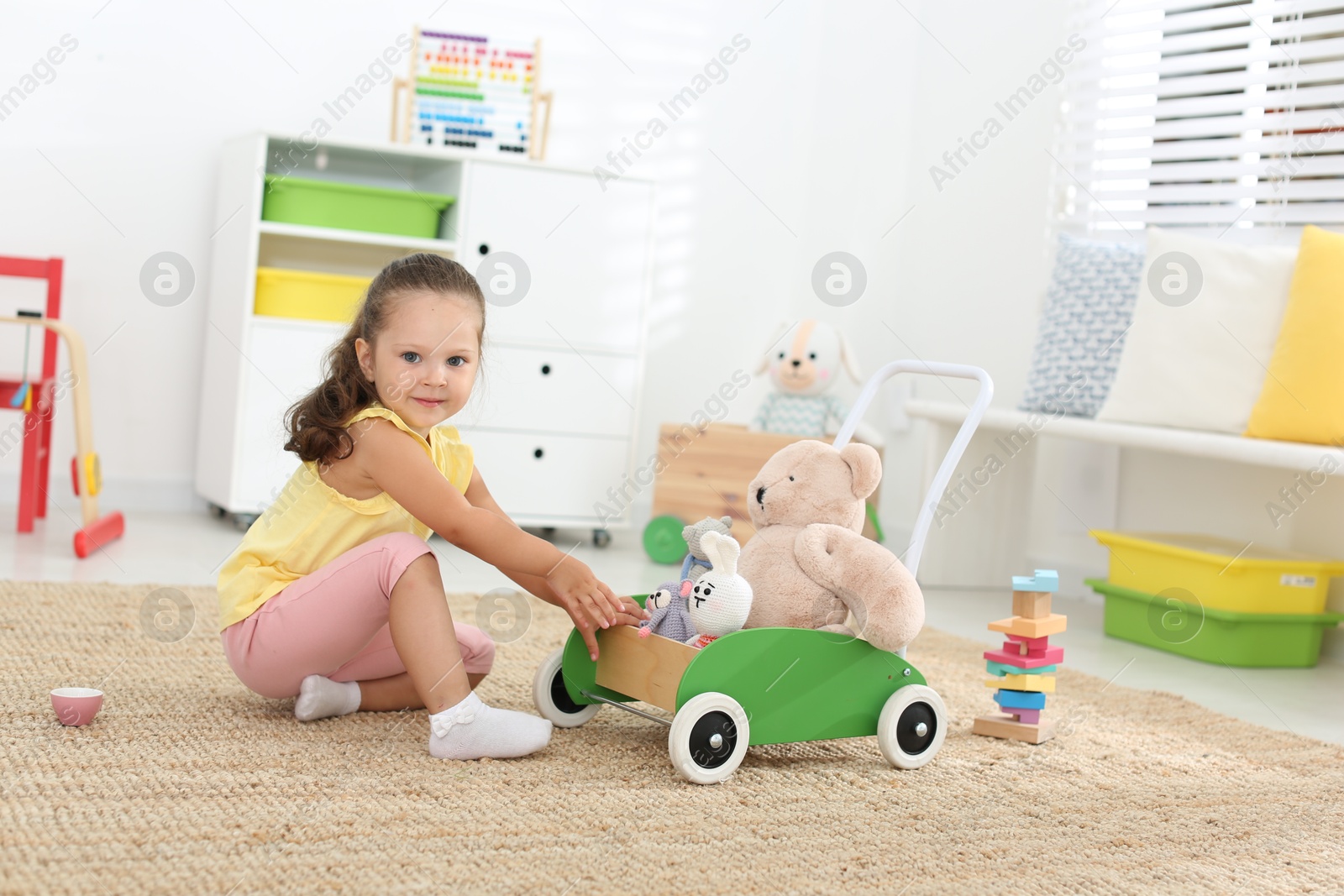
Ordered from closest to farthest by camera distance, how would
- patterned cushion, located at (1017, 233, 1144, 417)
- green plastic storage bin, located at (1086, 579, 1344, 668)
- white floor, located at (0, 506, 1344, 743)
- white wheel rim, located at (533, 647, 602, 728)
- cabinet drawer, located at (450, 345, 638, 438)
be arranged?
white wheel rim, located at (533, 647, 602, 728), white floor, located at (0, 506, 1344, 743), green plastic storage bin, located at (1086, 579, 1344, 668), patterned cushion, located at (1017, 233, 1144, 417), cabinet drawer, located at (450, 345, 638, 438)

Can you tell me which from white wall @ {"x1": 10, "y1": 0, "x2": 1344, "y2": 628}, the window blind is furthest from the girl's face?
the window blind

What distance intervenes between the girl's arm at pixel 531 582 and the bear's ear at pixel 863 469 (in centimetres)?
28

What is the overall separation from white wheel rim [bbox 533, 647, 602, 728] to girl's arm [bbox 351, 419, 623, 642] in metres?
0.14

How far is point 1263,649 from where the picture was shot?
225 cm

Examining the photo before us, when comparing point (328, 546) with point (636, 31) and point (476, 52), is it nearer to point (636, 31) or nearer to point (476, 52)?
point (476, 52)

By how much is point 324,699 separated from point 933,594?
174 cm

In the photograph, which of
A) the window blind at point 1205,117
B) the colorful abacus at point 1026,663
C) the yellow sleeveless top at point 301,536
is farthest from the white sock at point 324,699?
the window blind at point 1205,117

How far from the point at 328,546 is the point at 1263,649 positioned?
1.72 m

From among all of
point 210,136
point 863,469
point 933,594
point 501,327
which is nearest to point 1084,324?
point 933,594

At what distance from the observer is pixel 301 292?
2.74 m

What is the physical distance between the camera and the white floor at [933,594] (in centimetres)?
195

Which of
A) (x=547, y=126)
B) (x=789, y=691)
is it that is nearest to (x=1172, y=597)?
(x=789, y=691)

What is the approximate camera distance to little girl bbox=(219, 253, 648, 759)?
1282 millimetres

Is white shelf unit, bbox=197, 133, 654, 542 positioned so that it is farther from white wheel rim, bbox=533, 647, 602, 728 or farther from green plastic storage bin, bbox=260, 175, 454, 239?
white wheel rim, bbox=533, 647, 602, 728
